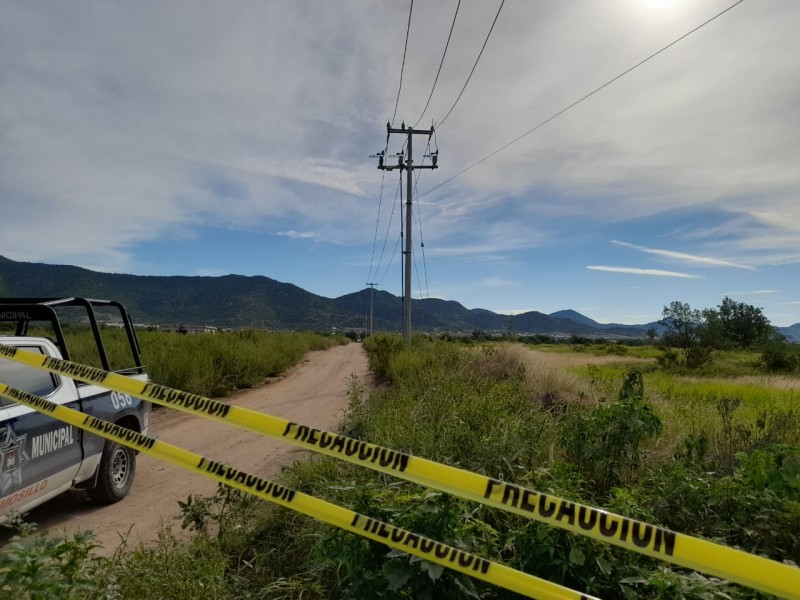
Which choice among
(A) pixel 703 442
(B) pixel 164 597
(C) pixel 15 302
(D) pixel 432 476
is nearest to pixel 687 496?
(A) pixel 703 442

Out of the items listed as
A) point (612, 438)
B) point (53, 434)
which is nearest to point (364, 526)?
point (612, 438)

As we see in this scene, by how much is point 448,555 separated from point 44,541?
171cm

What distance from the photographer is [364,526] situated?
6.68ft

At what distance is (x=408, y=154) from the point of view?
20438mm

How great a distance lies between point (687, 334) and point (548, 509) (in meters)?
26.0

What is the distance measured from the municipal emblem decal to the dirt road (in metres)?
0.86

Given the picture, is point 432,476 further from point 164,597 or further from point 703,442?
point 703,442

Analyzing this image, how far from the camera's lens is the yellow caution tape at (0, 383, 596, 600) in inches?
68.5

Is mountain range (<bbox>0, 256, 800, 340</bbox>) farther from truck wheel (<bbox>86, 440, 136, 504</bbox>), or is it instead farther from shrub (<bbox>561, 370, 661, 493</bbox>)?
shrub (<bbox>561, 370, 661, 493</bbox>)

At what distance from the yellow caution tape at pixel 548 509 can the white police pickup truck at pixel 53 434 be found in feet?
7.02

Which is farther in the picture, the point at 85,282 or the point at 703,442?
the point at 85,282

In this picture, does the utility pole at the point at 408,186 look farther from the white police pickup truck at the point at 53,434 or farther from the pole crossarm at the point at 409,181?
the white police pickup truck at the point at 53,434

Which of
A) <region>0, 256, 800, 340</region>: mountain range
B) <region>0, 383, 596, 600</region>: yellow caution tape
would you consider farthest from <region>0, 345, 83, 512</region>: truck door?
<region>0, 256, 800, 340</region>: mountain range

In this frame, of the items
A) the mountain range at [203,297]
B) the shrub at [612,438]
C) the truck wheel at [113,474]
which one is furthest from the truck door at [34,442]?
the mountain range at [203,297]
